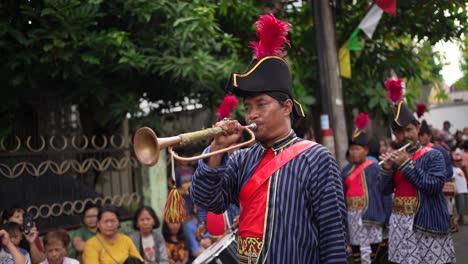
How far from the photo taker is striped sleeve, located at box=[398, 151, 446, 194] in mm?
5418

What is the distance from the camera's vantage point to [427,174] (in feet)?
18.0

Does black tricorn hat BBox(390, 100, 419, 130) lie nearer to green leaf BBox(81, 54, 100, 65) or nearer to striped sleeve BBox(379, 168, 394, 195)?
striped sleeve BBox(379, 168, 394, 195)

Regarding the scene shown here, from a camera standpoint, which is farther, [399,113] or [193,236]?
[193,236]

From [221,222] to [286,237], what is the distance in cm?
307

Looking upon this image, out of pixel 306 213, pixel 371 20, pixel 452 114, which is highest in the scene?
pixel 371 20

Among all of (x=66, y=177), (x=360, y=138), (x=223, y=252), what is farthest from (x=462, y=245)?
(x=66, y=177)

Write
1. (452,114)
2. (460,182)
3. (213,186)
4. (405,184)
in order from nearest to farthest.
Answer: (213,186), (405,184), (460,182), (452,114)

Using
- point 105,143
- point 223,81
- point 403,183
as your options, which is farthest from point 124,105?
point 403,183

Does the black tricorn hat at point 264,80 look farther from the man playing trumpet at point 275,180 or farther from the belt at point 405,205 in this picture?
the belt at point 405,205

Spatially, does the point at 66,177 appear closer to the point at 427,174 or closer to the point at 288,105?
the point at 427,174

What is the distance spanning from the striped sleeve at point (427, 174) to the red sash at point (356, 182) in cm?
269

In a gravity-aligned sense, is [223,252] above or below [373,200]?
below

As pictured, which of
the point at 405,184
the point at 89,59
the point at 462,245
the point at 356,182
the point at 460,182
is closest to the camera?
the point at 405,184

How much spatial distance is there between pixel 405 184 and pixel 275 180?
9.41 ft
